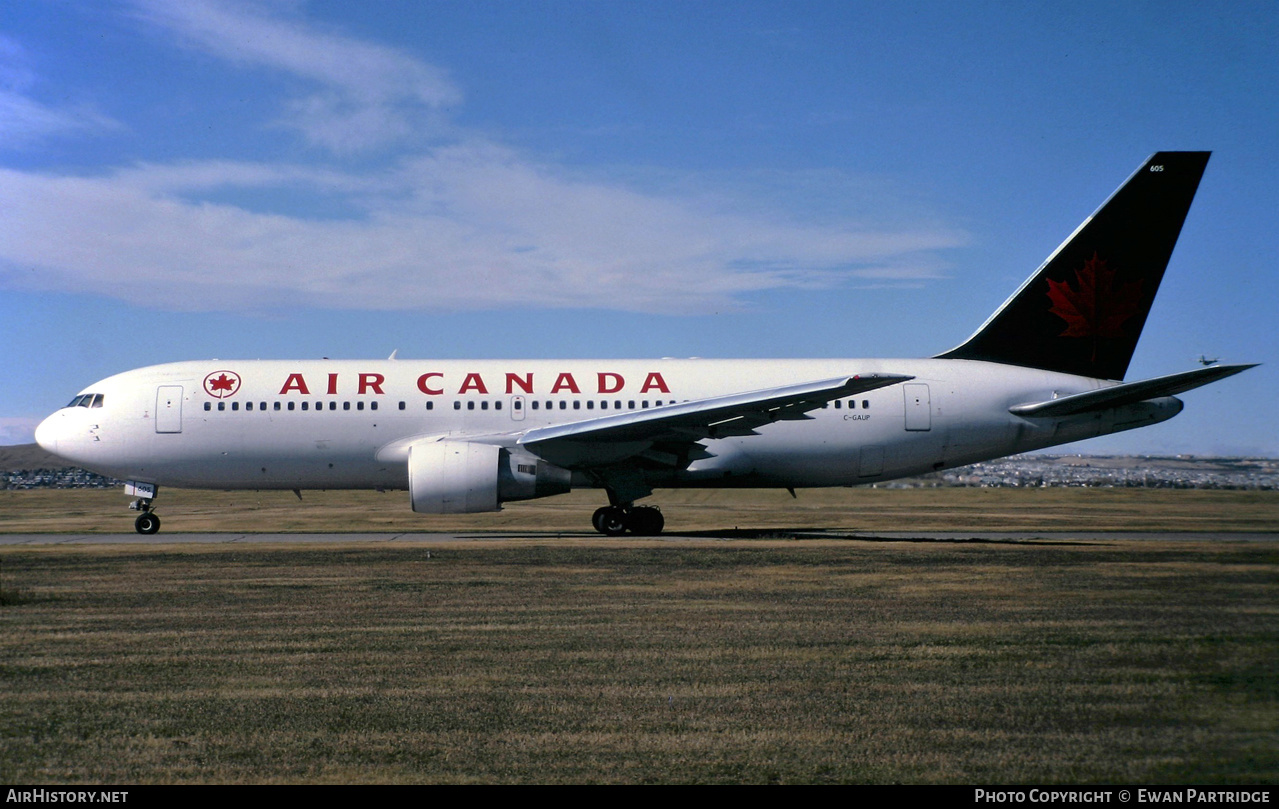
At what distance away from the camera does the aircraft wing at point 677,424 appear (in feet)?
67.6

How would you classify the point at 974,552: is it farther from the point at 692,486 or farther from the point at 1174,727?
the point at 1174,727

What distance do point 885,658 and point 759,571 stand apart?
6.38 metres

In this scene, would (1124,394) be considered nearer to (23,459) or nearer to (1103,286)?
(1103,286)

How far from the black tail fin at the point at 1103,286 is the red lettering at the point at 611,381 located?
8.53 m

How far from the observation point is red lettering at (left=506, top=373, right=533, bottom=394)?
23875 millimetres

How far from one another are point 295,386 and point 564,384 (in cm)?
629

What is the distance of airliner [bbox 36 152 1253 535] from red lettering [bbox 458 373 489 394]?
28mm

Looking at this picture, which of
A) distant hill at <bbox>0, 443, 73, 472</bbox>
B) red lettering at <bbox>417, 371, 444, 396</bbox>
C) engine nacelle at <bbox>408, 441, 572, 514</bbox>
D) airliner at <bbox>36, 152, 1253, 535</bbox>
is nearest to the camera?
engine nacelle at <bbox>408, 441, 572, 514</bbox>

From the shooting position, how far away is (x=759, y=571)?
14953 millimetres

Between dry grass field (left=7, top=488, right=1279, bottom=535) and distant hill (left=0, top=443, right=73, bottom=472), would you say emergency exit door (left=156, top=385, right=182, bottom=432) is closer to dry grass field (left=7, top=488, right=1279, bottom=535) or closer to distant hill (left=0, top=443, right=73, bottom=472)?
dry grass field (left=7, top=488, right=1279, bottom=535)

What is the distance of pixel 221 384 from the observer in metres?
24.3

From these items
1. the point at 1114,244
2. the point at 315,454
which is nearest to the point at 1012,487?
the point at 1114,244

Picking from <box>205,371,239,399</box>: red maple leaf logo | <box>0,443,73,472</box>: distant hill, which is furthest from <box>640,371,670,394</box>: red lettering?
<box>0,443,73,472</box>: distant hill

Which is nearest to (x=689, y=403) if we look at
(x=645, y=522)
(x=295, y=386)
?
(x=645, y=522)
